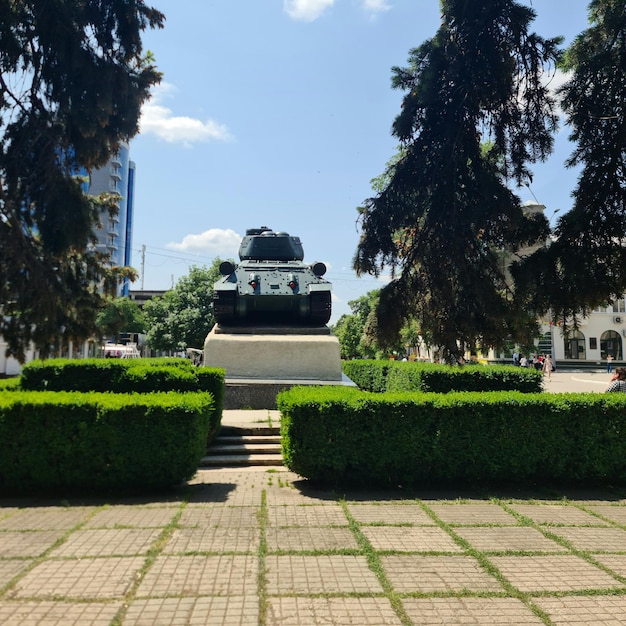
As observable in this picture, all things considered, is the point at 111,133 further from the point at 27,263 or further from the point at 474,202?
the point at 474,202

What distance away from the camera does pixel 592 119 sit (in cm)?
652

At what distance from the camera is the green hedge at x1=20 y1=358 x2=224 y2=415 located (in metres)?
9.15

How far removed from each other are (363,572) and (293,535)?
2.90ft

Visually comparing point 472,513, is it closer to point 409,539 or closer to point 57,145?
point 409,539

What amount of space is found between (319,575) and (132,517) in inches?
81.6

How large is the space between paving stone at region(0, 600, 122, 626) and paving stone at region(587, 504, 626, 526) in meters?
4.35

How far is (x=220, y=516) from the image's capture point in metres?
4.89

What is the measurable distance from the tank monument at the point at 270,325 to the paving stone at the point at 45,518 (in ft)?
19.8

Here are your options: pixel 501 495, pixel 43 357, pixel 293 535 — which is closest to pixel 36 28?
pixel 43 357

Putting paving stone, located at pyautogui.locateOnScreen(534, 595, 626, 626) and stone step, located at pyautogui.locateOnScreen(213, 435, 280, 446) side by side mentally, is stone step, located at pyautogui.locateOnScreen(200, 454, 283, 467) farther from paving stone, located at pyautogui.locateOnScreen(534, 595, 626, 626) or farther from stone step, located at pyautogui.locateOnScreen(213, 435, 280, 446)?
paving stone, located at pyautogui.locateOnScreen(534, 595, 626, 626)

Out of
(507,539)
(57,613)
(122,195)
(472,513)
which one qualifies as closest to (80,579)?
(57,613)

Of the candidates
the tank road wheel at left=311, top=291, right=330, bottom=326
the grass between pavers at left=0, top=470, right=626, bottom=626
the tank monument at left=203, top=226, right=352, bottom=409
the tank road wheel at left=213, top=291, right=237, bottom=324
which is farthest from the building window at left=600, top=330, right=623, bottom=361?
the grass between pavers at left=0, top=470, right=626, bottom=626

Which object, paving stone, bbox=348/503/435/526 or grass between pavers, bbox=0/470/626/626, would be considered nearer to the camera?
grass between pavers, bbox=0/470/626/626

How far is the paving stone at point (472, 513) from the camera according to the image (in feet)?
16.1
